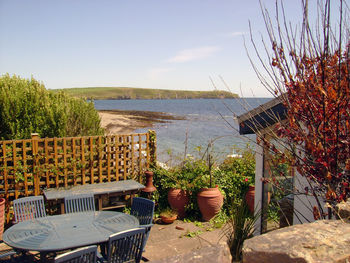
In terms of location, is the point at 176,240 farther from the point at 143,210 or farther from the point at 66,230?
the point at 66,230

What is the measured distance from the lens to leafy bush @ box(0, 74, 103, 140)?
7.49 metres

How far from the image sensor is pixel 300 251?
1.66 meters

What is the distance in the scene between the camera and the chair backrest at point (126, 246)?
4.06 m

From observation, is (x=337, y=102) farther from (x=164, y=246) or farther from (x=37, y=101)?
(x=37, y=101)

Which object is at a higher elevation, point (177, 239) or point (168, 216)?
point (168, 216)

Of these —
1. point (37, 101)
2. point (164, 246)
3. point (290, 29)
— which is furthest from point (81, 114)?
point (290, 29)

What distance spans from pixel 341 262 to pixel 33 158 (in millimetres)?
6481

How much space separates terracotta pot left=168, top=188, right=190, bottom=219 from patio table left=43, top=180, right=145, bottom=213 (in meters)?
0.72

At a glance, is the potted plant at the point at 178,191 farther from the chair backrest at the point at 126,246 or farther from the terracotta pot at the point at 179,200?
the chair backrest at the point at 126,246

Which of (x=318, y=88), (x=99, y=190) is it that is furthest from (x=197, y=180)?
(x=318, y=88)

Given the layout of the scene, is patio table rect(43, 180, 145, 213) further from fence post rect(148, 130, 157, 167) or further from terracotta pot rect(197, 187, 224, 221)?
terracotta pot rect(197, 187, 224, 221)

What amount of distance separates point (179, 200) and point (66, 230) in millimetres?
3195

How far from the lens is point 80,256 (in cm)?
347

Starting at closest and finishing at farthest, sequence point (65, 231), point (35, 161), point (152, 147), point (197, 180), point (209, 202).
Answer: point (65, 231), point (35, 161), point (209, 202), point (197, 180), point (152, 147)
